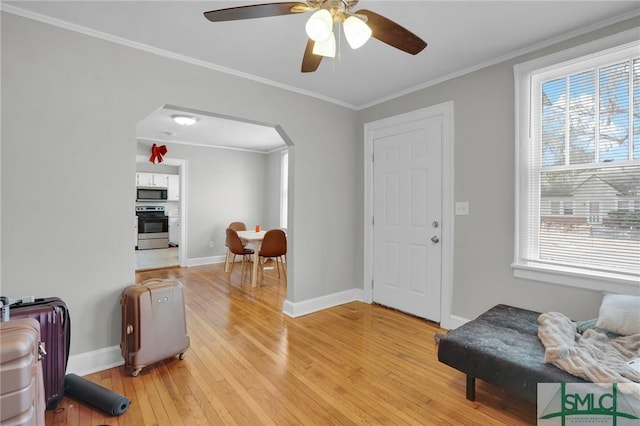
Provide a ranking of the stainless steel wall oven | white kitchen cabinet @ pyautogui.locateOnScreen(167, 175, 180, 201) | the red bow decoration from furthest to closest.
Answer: white kitchen cabinet @ pyautogui.locateOnScreen(167, 175, 180, 201), the stainless steel wall oven, the red bow decoration

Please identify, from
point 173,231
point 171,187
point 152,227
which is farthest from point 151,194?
point 173,231

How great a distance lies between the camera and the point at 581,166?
7.35ft

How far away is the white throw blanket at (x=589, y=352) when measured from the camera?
57.2 inches

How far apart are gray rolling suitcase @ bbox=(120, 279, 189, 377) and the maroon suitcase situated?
0.36 meters

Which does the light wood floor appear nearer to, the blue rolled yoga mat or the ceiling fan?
the blue rolled yoga mat

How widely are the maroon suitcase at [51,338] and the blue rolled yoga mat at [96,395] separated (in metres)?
0.06

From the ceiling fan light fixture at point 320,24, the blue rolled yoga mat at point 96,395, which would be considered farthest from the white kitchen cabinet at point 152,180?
the ceiling fan light fixture at point 320,24

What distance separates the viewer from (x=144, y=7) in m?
1.94

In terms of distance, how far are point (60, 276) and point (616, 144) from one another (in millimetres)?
4048

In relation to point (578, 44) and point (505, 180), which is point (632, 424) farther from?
point (578, 44)

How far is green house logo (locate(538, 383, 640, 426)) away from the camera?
53.5 inches

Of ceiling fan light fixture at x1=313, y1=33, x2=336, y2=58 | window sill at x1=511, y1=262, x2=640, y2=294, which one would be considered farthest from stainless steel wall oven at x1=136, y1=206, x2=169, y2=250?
window sill at x1=511, y1=262, x2=640, y2=294

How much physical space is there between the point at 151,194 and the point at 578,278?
9.20 meters

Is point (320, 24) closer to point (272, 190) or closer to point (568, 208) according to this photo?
point (568, 208)
